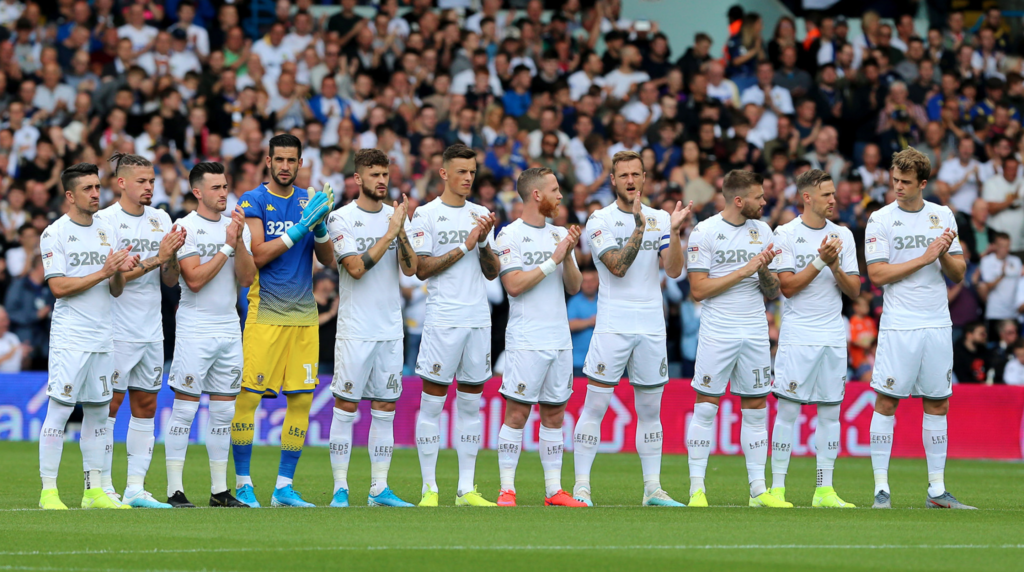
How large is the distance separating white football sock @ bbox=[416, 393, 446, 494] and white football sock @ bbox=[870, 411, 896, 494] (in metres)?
3.98

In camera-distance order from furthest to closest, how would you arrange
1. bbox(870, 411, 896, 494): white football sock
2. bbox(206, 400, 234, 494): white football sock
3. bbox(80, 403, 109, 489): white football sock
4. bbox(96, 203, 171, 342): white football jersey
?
bbox(870, 411, 896, 494): white football sock < bbox(96, 203, 171, 342): white football jersey < bbox(206, 400, 234, 494): white football sock < bbox(80, 403, 109, 489): white football sock

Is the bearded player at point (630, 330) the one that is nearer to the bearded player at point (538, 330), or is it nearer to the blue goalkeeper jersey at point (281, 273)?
the bearded player at point (538, 330)

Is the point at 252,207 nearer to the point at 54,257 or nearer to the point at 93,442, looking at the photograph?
the point at 54,257

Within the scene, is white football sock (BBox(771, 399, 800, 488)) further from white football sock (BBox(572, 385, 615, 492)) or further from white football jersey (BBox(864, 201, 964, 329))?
white football sock (BBox(572, 385, 615, 492))

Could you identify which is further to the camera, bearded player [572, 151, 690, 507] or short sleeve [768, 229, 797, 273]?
short sleeve [768, 229, 797, 273]

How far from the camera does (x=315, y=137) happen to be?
20922 mm

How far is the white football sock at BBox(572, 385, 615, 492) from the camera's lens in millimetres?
12016

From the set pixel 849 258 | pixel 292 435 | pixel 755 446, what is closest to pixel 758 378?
pixel 755 446

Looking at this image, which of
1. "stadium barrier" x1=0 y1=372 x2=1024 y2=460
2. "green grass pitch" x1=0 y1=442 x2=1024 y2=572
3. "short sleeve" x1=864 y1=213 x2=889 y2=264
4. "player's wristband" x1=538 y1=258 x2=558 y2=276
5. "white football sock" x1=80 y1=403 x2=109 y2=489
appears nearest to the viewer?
"green grass pitch" x1=0 y1=442 x2=1024 y2=572

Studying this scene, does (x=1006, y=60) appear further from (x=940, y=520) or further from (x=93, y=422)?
(x=93, y=422)

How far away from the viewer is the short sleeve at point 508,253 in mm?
12000

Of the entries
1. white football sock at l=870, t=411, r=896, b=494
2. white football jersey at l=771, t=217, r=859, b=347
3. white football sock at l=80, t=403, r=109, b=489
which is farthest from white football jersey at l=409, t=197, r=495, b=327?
white football sock at l=870, t=411, r=896, b=494

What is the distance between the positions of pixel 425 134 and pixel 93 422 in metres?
10.9

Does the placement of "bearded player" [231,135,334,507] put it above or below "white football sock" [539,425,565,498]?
above
